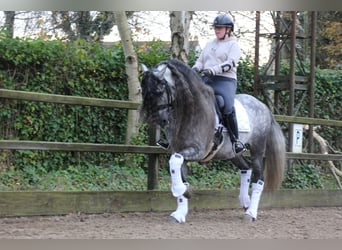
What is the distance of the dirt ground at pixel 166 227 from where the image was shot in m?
4.17

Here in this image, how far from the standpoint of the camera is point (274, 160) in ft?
19.5

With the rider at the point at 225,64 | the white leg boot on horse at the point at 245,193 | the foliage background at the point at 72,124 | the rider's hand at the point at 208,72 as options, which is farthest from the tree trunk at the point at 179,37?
the rider's hand at the point at 208,72

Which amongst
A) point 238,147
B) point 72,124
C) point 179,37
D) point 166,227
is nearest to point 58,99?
point 166,227

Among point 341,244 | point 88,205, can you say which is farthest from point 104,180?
point 341,244

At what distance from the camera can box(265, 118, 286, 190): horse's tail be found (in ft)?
19.4

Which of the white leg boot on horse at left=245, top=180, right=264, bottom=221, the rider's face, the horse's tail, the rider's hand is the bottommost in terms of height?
the white leg boot on horse at left=245, top=180, right=264, bottom=221

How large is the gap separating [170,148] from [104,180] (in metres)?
2.12

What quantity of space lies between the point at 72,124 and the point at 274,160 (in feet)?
9.70

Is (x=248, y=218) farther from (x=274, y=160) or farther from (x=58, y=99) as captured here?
(x=58, y=99)

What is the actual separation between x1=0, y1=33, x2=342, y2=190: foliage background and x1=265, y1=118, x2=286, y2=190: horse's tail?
4.50ft

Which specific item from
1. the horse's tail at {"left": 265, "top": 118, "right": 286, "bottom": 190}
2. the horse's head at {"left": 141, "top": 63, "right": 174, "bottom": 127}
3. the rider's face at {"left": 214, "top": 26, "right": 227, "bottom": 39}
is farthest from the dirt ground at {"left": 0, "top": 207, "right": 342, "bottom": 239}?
the rider's face at {"left": 214, "top": 26, "right": 227, "bottom": 39}

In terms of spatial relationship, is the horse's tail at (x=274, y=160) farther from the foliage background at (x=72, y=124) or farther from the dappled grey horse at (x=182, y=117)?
the foliage background at (x=72, y=124)

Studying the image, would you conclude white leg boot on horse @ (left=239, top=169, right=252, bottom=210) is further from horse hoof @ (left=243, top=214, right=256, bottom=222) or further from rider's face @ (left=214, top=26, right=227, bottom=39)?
rider's face @ (left=214, top=26, right=227, bottom=39)

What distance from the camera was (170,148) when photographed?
16.4ft
